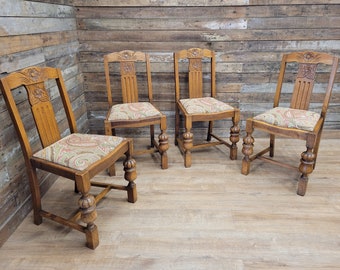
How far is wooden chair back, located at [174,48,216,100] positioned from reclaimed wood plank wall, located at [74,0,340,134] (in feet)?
0.59

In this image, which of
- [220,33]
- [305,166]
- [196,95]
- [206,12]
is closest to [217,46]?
[220,33]

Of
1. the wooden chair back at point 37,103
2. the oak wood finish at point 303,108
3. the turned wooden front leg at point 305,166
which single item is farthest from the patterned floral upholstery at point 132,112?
the turned wooden front leg at point 305,166

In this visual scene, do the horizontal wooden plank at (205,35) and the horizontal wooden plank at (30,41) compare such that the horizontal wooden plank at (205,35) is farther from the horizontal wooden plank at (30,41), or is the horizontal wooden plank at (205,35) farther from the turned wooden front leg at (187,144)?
the turned wooden front leg at (187,144)

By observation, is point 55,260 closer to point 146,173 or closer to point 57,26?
point 146,173

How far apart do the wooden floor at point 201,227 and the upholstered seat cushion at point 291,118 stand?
49cm

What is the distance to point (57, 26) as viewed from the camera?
2408 mm

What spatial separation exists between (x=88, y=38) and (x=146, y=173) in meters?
1.46

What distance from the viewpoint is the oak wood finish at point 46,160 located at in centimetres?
156

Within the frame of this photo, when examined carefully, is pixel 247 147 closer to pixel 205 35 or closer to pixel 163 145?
pixel 163 145

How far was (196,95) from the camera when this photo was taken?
2.84 m

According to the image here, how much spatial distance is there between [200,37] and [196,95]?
22.4 inches

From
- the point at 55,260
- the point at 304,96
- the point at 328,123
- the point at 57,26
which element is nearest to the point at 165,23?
the point at 57,26

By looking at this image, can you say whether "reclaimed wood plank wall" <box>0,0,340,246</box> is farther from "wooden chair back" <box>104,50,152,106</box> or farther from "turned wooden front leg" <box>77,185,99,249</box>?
"turned wooden front leg" <box>77,185,99,249</box>

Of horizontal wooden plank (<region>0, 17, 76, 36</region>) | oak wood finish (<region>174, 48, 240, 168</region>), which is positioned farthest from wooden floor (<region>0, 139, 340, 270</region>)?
horizontal wooden plank (<region>0, 17, 76, 36</region>)
